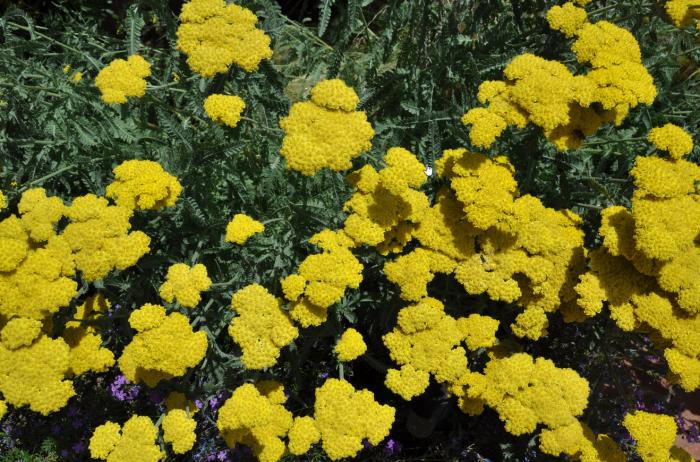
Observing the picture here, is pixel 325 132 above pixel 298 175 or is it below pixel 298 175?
above

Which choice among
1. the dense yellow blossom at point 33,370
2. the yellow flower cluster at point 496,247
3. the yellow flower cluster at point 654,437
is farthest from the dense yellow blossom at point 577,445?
the dense yellow blossom at point 33,370

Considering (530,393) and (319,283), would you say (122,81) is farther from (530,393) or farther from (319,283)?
(530,393)

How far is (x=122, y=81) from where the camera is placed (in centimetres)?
315

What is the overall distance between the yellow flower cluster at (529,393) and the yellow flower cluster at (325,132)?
57.6 inches

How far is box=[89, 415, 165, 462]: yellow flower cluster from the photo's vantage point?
2.94 meters

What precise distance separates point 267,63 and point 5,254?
5.81ft

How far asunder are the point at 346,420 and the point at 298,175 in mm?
1435

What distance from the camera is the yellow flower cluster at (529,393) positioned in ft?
10.4

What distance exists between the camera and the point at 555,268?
10.8ft

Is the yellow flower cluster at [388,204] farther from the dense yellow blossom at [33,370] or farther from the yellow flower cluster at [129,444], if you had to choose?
the dense yellow blossom at [33,370]

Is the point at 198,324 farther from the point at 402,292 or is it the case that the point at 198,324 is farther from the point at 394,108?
the point at 394,108

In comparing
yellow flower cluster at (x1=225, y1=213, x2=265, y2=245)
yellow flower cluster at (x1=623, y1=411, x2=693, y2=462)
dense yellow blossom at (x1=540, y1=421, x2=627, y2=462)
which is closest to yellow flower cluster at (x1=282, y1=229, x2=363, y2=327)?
yellow flower cluster at (x1=225, y1=213, x2=265, y2=245)

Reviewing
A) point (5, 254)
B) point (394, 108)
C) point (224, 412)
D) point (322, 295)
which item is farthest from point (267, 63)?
point (224, 412)

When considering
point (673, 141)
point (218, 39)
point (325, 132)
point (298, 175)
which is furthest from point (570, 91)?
point (218, 39)
